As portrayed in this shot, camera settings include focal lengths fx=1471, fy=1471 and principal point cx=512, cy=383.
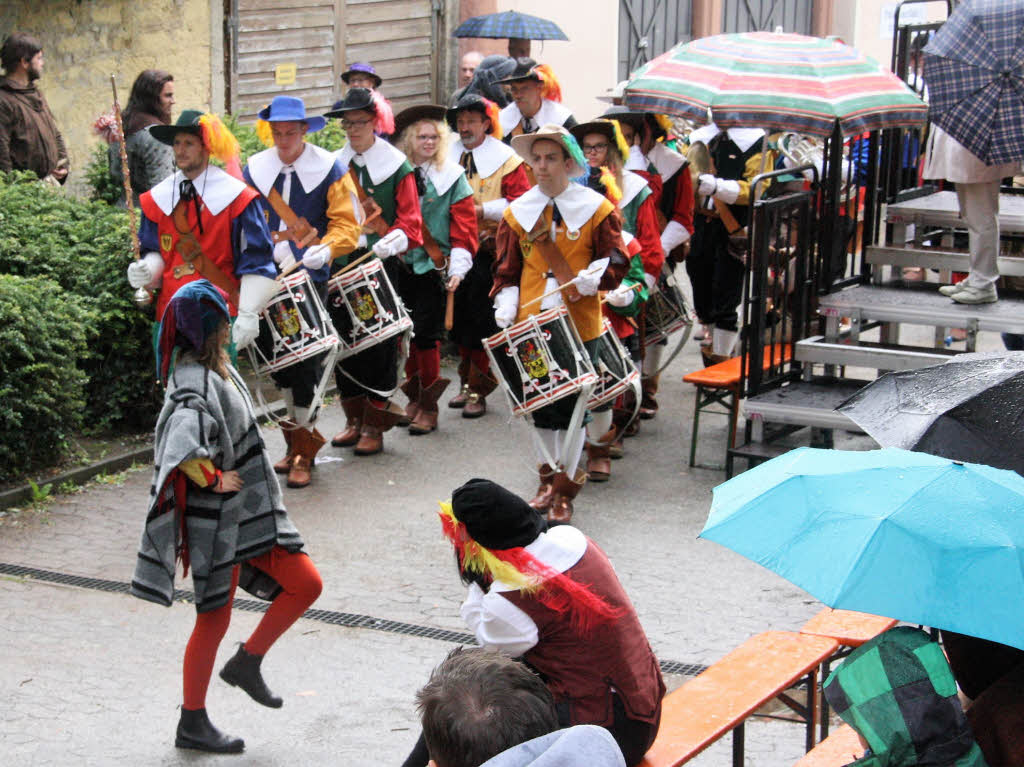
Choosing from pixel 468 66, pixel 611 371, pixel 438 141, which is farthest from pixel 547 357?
pixel 468 66

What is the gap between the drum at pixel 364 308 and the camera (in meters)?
7.94

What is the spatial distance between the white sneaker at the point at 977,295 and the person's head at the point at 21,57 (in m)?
5.92

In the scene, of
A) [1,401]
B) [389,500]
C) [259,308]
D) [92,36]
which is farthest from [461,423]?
[92,36]

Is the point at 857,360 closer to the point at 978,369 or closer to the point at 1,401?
the point at 978,369

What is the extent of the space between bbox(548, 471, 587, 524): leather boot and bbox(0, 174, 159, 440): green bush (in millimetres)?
2433

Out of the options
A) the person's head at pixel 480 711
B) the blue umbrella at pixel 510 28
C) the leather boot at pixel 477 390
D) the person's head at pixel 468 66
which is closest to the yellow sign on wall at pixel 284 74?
the blue umbrella at pixel 510 28

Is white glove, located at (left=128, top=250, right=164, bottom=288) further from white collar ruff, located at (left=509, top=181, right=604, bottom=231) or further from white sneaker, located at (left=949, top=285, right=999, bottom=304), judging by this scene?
white sneaker, located at (left=949, top=285, right=999, bottom=304)

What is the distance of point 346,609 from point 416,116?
358 cm

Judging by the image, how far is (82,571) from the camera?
6531mm

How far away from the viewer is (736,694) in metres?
4.51

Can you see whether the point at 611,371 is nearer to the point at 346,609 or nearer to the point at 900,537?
the point at 346,609

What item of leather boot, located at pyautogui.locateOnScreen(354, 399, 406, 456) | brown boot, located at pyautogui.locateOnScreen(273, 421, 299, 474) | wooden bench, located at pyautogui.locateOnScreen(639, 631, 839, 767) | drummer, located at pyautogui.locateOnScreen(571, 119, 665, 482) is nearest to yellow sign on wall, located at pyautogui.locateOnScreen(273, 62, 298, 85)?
leather boot, located at pyautogui.locateOnScreen(354, 399, 406, 456)

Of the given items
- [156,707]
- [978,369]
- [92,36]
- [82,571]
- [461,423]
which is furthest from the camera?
[92,36]

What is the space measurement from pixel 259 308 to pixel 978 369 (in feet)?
12.7
